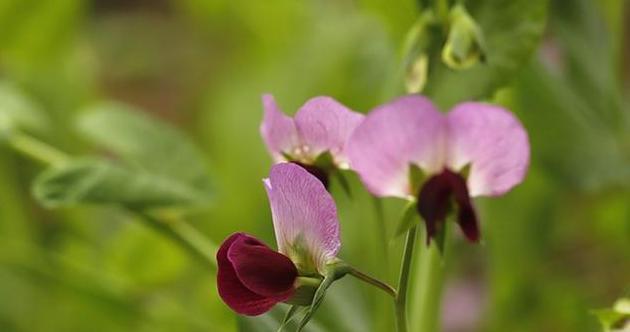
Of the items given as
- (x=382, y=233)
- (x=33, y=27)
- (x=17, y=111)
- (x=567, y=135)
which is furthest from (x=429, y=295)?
(x=33, y=27)

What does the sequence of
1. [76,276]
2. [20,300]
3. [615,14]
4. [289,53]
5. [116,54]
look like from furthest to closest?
[116,54], [289,53], [20,300], [76,276], [615,14]

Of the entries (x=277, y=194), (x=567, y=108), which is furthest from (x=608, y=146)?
(x=277, y=194)

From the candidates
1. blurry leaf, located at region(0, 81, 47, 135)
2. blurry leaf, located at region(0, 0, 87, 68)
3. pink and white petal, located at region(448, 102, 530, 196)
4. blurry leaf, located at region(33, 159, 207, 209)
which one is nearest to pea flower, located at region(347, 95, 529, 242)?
pink and white petal, located at region(448, 102, 530, 196)

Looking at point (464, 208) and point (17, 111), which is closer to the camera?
point (464, 208)

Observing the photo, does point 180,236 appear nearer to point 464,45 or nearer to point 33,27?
point 464,45

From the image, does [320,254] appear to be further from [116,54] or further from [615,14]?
[116,54]

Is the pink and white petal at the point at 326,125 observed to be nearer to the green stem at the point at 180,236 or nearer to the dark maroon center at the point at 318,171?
the dark maroon center at the point at 318,171
